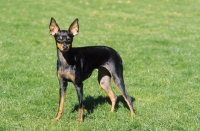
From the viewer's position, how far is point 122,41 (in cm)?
1666

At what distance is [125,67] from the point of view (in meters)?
12.3

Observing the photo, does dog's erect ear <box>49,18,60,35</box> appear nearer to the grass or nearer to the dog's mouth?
the dog's mouth

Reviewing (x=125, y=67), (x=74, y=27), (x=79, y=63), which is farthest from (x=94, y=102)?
(x=125, y=67)

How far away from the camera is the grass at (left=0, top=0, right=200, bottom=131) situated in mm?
7897

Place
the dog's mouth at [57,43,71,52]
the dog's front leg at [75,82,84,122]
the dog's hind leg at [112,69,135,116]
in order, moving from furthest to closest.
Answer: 1. the dog's hind leg at [112,69,135,116]
2. the dog's front leg at [75,82,84,122]
3. the dog's mouth at [57,43,71,52]

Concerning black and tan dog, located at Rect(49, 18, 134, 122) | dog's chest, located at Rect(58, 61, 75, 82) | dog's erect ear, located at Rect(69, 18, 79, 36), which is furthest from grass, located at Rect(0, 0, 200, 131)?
dog's erect ear, located at Rect(69, 18, 79, 36)

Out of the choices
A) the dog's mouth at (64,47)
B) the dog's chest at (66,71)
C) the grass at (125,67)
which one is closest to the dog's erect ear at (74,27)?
the dog's mouth at (64,47)

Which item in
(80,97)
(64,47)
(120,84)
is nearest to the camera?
(64,47)

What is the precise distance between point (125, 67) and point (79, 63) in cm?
477

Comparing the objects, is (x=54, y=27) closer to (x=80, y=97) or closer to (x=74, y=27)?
(x=74, y=27)

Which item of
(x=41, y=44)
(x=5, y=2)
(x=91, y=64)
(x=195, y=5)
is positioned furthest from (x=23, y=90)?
(x=195, y=5)

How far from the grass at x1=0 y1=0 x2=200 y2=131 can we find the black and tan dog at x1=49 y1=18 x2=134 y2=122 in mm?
625

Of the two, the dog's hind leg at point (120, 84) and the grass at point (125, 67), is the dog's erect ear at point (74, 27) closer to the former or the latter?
the dog's hind leg at point (120, 84)

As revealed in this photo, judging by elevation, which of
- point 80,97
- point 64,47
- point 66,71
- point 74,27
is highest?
point 74,27
